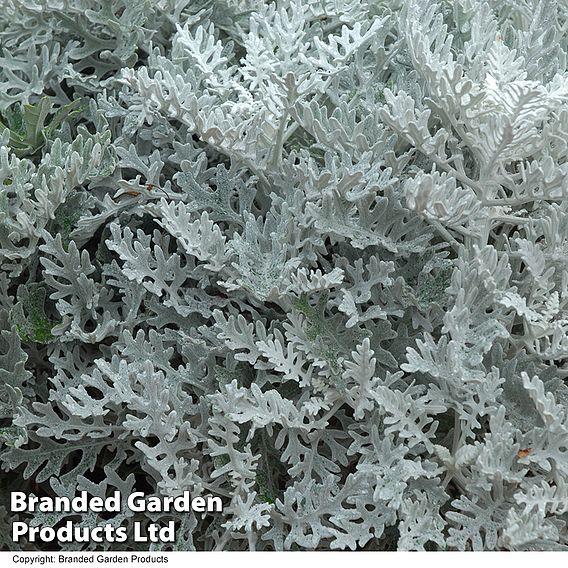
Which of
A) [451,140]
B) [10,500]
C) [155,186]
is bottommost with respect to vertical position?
[10,500]

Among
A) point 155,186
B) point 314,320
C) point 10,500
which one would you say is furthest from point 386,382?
point 10,500

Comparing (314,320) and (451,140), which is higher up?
(451,140)

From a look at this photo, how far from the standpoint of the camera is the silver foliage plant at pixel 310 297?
4.99ft

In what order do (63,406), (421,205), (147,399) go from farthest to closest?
(63,406), (147,399), (421,205)

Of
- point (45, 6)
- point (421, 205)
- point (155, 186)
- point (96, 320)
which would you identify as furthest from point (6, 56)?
point (421, 205)

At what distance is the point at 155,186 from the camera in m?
1.83

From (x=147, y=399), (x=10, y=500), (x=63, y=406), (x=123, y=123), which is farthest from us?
(x=123, y=123)

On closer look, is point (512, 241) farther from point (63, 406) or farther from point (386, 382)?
point (63, 406)

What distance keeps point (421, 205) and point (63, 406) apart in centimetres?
82

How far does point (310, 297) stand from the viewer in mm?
1722

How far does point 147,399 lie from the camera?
1.58 metres

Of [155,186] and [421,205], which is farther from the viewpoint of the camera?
[155,186]

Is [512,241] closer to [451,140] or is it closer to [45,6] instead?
[451,140]

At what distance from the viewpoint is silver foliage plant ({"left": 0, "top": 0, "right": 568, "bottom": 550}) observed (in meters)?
1.52
